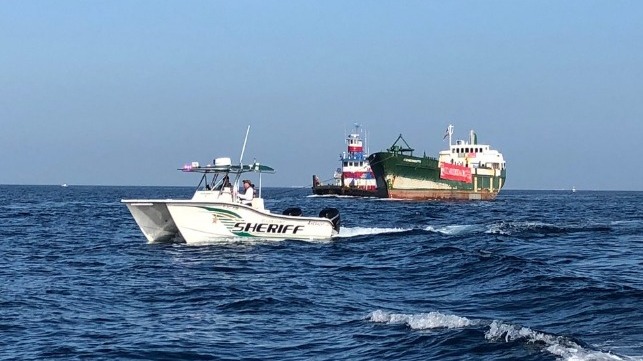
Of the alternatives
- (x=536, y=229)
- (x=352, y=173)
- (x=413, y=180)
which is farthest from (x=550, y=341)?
(x=352, y=173)

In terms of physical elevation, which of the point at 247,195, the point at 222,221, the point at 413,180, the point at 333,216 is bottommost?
the point at 222,221

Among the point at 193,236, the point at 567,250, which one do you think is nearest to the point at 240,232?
the point at 193,236

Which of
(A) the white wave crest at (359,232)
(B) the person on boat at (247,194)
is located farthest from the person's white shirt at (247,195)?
(A) the white wave crest at (359,232)

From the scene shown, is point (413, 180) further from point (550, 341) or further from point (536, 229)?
point (550, 341)

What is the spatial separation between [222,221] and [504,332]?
15.3 m

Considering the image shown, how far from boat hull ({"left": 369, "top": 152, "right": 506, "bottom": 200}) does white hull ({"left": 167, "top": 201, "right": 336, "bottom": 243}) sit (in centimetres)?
5796

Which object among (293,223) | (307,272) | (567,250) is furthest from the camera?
(293,223)

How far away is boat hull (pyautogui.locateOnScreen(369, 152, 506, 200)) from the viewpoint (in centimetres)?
8550

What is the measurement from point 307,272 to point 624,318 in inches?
337

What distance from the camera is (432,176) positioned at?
289 feet

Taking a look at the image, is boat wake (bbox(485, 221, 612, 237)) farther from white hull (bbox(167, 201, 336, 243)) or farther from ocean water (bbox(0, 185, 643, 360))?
white hull (bbox(167, 201, 336, 243))

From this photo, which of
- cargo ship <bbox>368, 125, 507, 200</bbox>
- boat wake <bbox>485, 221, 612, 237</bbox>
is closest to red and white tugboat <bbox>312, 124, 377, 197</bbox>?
cargo ship <bbox>368, 125, 507, 200</bbox>

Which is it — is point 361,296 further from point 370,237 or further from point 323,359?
point 370,237

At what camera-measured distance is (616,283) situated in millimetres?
16828
